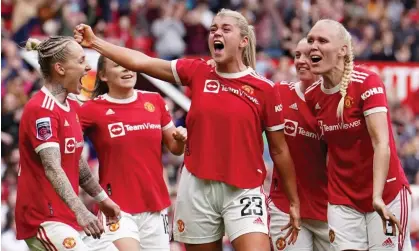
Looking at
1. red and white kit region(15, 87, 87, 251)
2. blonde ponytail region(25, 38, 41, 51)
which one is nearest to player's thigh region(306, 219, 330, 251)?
red and white kit region(15, 87, 87, 251)

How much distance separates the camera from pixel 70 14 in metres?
19.0

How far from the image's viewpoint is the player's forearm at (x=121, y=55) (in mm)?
9482

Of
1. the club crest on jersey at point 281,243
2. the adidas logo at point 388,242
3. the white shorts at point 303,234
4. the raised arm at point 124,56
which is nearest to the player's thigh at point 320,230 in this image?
the white shorts at point 303,234

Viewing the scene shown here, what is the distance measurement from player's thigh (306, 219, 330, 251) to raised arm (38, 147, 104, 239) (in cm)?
254

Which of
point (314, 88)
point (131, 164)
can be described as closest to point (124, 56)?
point (131, 164)

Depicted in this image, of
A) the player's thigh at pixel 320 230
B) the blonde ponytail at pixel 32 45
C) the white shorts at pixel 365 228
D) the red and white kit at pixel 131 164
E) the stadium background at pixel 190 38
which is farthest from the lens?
the stadium background at pixel 190 38

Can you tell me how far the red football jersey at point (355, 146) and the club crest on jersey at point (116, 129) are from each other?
5.39 feet

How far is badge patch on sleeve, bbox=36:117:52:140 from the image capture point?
8.88 metres

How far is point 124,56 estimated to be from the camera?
956cm

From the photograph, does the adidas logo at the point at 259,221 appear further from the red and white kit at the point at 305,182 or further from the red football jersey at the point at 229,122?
the red and white kit at the point at 305,182

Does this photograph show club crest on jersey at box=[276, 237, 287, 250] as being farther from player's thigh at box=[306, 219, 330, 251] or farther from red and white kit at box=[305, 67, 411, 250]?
red and white kit at box=[305, 67, 411, 250]

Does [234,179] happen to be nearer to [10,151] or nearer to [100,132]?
[100,132]

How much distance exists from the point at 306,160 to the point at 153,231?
142 cm

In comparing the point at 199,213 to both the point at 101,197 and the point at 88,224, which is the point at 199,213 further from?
the point at 88,224
